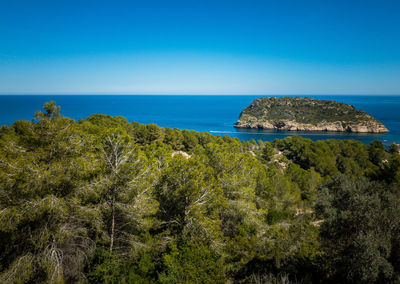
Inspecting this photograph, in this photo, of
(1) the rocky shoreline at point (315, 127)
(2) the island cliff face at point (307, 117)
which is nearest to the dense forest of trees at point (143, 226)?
(1) the rocky shoreline at point (315, 127)

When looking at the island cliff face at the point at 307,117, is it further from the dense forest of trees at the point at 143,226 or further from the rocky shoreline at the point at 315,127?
the dense forest of trees at the point at 143,226

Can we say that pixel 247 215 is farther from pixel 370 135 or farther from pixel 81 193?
pixel 370 135

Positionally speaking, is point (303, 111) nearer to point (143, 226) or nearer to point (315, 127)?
point (315, 127)

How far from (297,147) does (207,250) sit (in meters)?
47.7

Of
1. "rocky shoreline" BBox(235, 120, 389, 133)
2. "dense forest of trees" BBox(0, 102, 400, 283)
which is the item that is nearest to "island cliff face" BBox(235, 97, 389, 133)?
"rocky shoreline" BBox(235, 120, 389, 133)

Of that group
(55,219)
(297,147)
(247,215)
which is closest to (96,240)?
(55,219)

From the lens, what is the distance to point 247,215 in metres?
15.1

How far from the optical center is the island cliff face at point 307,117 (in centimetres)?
12135

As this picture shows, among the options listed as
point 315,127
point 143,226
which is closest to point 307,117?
point 315,127

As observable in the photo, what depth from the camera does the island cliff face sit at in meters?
121

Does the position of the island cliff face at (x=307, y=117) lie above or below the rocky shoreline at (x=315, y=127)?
above

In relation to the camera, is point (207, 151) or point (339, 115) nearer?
point (207, 151)

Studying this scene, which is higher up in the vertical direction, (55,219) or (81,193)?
(81,193)

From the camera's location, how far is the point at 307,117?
5482 inches
